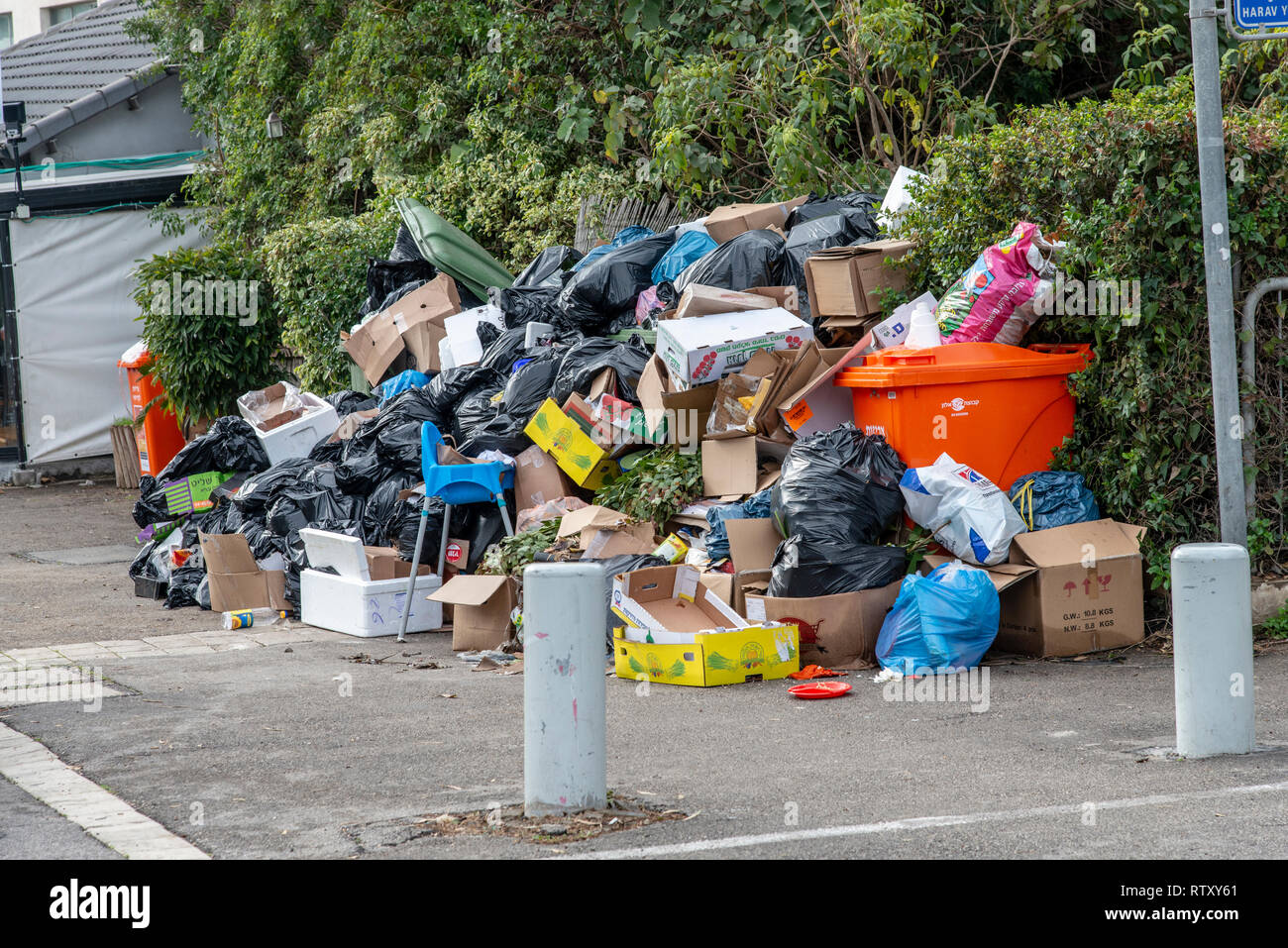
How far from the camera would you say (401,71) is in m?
15.3

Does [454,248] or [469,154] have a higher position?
[469,154]

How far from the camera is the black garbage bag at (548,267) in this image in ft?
34.4

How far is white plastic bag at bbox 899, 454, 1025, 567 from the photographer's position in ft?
20.8

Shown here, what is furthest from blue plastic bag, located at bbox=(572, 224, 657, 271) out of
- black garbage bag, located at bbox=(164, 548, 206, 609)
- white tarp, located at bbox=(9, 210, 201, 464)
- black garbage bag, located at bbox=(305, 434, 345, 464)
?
white tarp, located at bbox=(9, 210, 201, 464)

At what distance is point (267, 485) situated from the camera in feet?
29.8

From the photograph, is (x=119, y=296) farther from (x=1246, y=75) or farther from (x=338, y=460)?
(x=1246, y=75)

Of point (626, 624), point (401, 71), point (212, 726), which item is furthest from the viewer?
point (401, 71)

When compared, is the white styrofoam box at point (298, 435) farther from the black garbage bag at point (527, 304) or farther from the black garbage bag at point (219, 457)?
the black garbage bag at point (527, 304)

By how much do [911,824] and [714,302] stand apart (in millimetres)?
4282

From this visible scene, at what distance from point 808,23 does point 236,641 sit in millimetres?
6800

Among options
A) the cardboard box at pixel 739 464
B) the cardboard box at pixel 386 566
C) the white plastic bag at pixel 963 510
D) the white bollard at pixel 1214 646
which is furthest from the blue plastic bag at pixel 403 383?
the white bollard at pixel 1214 646

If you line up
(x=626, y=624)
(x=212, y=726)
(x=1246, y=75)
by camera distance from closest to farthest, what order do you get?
(x=212, y=726) → (x=626, y=624) → (x=1246, y=75)

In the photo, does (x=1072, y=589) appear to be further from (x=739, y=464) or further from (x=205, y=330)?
(x=205, y=330)
